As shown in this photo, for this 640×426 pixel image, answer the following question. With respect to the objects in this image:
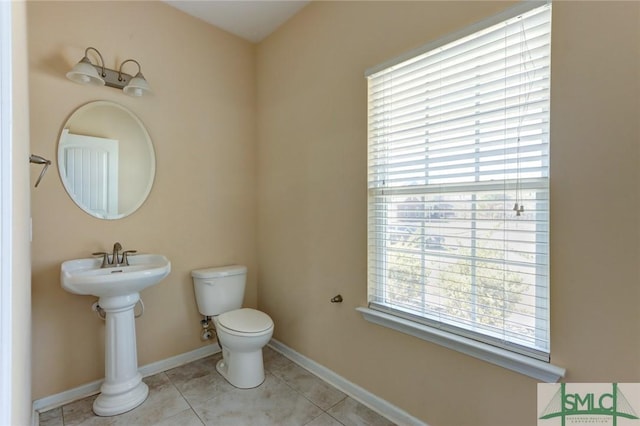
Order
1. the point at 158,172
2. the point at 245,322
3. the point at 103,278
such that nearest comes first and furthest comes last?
the point at 103,278
the point at 245,322
the point at 158,172

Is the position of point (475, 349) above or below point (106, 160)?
below

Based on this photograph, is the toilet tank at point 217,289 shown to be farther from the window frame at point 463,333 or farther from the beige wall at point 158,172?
the window frame at point 463,333

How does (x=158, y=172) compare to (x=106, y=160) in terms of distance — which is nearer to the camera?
(x=106, y=160)

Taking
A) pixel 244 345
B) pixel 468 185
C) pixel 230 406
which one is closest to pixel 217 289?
pixel 244 345

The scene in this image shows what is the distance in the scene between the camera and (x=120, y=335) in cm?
178

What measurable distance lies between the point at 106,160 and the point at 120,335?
1128 mm

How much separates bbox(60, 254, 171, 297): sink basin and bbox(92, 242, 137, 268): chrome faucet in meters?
0.03

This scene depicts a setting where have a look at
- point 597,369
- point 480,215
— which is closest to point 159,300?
point 480,215

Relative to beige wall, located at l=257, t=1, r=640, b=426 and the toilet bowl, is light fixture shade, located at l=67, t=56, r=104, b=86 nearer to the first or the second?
beige wall, located at l=257, t=1, r=640, b=426

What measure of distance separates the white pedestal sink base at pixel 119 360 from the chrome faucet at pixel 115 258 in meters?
0.24

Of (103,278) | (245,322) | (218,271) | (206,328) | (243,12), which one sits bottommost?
(206,328)

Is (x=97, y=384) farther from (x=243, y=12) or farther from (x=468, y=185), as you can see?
(x=243, y=12)

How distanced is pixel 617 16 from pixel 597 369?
1254mm

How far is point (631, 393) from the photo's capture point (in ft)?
3.38
